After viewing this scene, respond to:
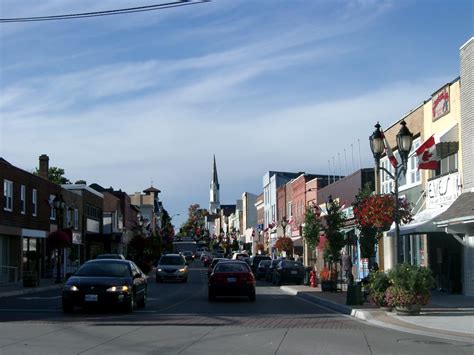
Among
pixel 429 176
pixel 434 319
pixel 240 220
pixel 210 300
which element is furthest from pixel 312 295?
pixel 240 220

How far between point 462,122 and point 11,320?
53.5ft

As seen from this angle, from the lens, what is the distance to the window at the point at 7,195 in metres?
39.9

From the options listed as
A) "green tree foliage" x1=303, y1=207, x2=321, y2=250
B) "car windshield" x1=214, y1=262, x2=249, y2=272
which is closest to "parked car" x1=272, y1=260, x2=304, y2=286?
"green tree foliage" x1=303, y1=207, x2=321, y2=250

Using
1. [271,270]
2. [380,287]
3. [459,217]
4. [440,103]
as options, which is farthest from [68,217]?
[380,287]

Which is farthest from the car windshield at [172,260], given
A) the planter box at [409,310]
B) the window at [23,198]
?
the planter box at [409,310]

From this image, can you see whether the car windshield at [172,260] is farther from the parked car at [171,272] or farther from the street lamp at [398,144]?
the street lamp at [398,144]

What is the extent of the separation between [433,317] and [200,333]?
6.61m

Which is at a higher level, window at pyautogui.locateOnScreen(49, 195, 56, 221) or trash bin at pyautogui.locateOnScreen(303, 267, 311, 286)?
window at pyautogui.locateOnScreen(49, 195, 56, 221)

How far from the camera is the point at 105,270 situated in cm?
2008

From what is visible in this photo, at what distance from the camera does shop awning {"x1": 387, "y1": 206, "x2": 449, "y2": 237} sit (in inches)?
976

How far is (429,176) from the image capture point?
2870 cm

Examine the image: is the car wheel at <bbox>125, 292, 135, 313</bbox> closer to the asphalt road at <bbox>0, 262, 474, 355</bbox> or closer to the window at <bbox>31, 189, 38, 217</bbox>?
the asphalt road at <bbox>0, 262, 474, 355</bbox>

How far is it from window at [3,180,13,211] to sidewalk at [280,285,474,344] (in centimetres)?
2168

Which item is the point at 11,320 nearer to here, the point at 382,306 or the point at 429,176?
the point at 382,306
